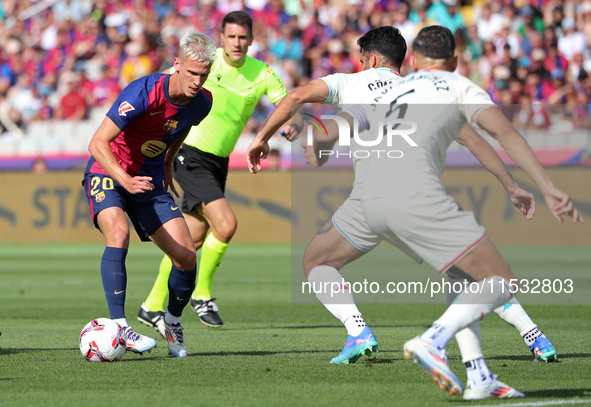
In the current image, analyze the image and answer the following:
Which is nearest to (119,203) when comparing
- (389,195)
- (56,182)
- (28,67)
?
(389,195)

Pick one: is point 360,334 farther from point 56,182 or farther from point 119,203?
point 56,182

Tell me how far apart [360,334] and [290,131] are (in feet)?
4.59

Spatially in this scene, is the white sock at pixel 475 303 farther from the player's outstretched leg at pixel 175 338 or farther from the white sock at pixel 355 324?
the player's outstretched leg at pixel 175 338

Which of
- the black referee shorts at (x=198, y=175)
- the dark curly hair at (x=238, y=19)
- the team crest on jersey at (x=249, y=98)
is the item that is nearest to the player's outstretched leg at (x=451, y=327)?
the black referee shorts at (x=198, y=175)

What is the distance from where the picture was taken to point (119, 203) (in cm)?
680

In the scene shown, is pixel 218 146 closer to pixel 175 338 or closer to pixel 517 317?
pixel 175 338

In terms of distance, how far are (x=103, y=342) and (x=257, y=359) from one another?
1074mm

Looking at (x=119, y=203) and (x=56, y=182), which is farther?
(x=56, y=182)

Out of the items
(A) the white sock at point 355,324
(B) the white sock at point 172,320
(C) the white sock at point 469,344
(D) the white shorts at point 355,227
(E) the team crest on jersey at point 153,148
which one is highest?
(E) the team crest on jersey at point 153,148

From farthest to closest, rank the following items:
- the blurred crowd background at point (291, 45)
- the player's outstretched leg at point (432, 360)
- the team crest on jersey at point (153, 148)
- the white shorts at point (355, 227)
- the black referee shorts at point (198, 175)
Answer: the blurred crowd background at point (291, 45), the black referee shorts at point (198, 175), the team crest on jersey at point (153, 148), the white shorts at point (355, 227), the player's outstretched leg at point (432, 360)

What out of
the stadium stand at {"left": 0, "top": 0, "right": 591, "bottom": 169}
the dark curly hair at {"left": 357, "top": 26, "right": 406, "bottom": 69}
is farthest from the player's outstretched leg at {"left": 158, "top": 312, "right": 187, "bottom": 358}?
the stadium stand at {"left": 0, "top": 0, "right": 591, "bottom": 169}

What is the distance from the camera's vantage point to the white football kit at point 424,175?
4.85 m

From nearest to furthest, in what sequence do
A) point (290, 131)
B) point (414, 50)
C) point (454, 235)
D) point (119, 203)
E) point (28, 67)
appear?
1. point (454, 235)
2. point (414, 50)
3. point (290, 131)
4. point (119, 203)
5. point (28, 67)

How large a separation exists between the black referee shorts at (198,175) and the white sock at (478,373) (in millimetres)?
4765
